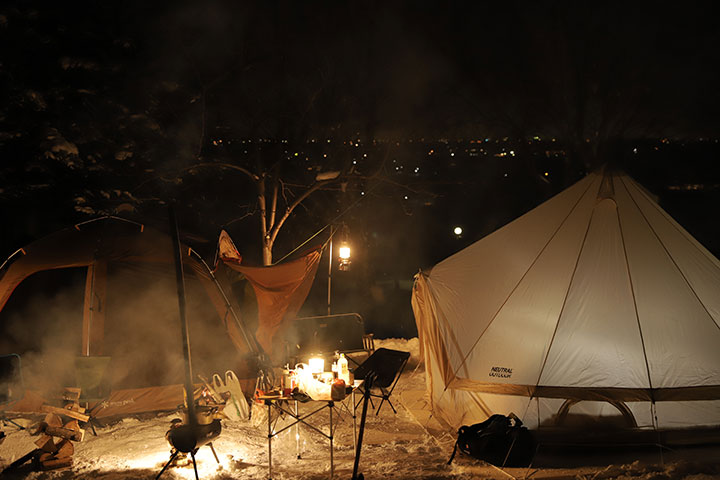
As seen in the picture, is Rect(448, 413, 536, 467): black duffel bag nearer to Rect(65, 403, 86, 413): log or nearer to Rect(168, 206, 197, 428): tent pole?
Rect(168, 206, 197, 428): tent pole

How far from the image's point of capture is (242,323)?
609 centimetres

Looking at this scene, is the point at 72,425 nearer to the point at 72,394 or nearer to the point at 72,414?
the point at 72,414

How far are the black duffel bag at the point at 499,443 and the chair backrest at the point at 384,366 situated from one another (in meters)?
0.77

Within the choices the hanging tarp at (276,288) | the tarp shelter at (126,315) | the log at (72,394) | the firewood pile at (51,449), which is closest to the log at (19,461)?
the firewood pile at (51,449)

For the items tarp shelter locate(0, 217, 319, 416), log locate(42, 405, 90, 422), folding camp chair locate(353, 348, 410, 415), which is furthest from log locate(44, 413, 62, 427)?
folding camp chair locate(353, 348, 410, 415)

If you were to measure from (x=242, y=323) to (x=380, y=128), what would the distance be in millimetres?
5802

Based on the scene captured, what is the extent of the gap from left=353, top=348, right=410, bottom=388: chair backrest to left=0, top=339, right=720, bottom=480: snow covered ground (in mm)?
595

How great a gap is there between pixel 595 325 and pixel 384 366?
6.35 feet

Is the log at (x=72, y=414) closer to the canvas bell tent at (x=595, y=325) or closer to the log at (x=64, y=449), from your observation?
the log at (x=64, y=449)

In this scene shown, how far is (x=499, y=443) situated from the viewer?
4184mm

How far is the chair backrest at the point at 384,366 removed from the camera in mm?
4633

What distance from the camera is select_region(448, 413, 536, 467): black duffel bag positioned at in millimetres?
4121

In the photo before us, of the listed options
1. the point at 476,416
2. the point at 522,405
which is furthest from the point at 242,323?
the point at 522,405

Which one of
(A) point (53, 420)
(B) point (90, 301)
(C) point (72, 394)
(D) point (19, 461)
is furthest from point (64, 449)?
(B) point (90, 301)
